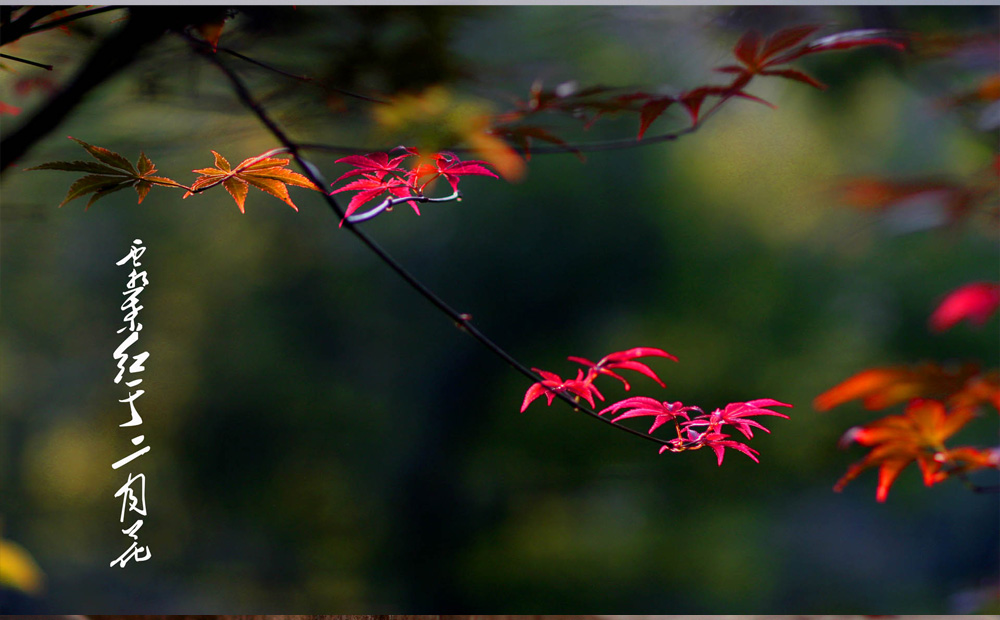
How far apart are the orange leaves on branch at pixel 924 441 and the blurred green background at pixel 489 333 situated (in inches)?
7.8

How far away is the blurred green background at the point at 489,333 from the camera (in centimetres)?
111

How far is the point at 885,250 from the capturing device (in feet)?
3.83

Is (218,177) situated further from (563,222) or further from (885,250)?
(885,250)

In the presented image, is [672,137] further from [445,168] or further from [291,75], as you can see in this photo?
[291,75]

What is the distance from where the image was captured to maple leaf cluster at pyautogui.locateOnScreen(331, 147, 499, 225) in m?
0.93

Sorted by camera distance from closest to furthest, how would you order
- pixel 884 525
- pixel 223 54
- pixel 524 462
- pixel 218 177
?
1. pixel 218 177
2. pixel 223 54
3. pixel 884 525
4. pixel 524 462

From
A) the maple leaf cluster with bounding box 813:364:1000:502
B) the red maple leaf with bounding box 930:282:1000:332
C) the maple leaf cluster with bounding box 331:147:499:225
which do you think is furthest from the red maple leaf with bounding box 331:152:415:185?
the red maple leaf with bounding box 930:282:1000:332

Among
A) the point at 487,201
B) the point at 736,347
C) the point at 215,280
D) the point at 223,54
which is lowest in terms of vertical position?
the point at 736,347

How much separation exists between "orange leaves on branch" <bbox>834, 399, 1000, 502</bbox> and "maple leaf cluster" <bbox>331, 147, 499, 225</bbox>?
0.82m

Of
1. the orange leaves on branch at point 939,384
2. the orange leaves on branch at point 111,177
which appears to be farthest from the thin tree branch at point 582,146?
the orange leaves on branch at point 939,384

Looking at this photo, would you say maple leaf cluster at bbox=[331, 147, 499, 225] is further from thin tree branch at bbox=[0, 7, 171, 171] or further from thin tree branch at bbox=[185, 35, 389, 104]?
thin tree branch at bbox=[0, 7, 171, 171]

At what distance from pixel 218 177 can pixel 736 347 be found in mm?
1126

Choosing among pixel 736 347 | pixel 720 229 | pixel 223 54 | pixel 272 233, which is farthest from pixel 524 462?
pixel 223 54

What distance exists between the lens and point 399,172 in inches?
38.8
